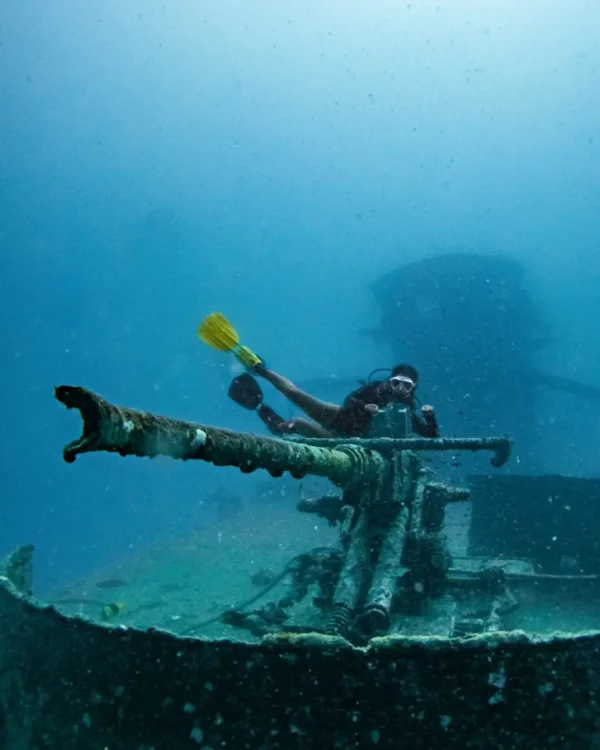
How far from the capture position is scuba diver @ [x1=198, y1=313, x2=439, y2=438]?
6.61m

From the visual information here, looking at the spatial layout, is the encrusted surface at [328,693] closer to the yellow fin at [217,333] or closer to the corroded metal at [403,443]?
the corroded metal at [403,443]

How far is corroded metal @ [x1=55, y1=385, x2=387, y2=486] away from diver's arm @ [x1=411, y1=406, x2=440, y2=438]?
3.40 meters

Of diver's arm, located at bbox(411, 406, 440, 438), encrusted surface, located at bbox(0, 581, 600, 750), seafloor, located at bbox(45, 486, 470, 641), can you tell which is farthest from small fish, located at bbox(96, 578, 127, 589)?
encrusted surface, located at bbox(0, 581, 600, 750)

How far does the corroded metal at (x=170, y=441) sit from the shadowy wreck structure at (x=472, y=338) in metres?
20.8

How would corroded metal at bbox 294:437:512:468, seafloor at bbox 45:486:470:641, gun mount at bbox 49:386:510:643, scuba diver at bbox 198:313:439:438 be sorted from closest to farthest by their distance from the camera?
gun mount at bbox 49:386:510:643
corroded metal at bbox 294:437:512:468
scuba diver at bbox 198:313:439:438
seafloor at bbox 45:486:470:641

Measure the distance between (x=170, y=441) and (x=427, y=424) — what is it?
4942 mm

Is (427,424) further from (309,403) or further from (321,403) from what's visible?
(309,403)

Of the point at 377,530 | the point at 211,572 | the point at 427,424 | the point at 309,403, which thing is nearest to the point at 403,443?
the point at 377,530

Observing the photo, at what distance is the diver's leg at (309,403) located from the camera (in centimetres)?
792

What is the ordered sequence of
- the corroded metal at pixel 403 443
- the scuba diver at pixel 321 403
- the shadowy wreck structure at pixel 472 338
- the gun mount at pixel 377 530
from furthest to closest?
1. the shadowy wreck structure at pixel 472 338
2. the scuba diver at pixel 321 403
3. the corroded metal at pixel 403 443
4. the gun mount at pixel 377 530

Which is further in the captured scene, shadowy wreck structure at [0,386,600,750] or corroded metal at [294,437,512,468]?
corroded metal at [294,437,512,468]

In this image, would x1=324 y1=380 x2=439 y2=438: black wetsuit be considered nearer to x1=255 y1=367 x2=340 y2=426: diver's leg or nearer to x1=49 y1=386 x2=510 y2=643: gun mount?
x1=255 y1=367 x2=340 y2=426: diver's leg

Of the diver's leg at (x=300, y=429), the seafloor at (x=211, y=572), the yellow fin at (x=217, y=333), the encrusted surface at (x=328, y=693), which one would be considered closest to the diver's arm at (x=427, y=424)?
the diver's leg at (x=300, y=429)

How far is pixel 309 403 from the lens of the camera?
808 cm
